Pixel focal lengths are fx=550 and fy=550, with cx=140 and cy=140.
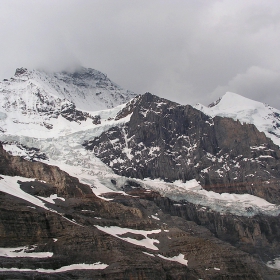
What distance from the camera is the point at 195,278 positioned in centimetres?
15638

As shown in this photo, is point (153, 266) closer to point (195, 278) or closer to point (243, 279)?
point (195, 278)

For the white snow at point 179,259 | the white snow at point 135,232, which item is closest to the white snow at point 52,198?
the white snow at point 135,232

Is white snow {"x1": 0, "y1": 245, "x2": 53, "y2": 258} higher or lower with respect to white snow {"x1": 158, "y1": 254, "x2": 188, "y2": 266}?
higher

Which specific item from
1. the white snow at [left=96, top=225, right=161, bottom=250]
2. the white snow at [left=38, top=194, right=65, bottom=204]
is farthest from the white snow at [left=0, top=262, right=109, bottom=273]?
the white snow at [left=38, top=194, right=65, bottom=204]

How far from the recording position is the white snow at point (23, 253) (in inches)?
5226

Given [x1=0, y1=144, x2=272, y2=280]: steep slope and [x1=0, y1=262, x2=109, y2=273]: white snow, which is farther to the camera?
[x1=0, y1=144, x2=272, y2=280]: steep slope

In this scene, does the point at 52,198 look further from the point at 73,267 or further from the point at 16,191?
the point at 73,267

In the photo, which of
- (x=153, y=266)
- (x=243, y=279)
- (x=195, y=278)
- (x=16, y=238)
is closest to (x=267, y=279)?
(x=243, y=279)

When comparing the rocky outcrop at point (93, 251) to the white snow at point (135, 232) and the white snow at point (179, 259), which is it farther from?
the white snow at point (135, 232)

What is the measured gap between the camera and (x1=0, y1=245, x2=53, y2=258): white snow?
436 feet

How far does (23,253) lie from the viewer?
13600 centimetres

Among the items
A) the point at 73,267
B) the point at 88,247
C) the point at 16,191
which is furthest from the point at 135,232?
the point at 73,267

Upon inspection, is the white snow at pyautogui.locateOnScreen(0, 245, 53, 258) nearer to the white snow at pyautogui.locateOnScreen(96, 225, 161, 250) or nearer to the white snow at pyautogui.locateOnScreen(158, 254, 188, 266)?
the white snow at pyautogui.locateOnScreen(96, 225, 161, 250)

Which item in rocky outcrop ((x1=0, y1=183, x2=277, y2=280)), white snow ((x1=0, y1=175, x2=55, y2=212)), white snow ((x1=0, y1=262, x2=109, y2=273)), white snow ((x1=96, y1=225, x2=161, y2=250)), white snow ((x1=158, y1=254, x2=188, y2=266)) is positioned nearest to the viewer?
white snow ((x1=0, y1=262, x2=109, y2=273))
